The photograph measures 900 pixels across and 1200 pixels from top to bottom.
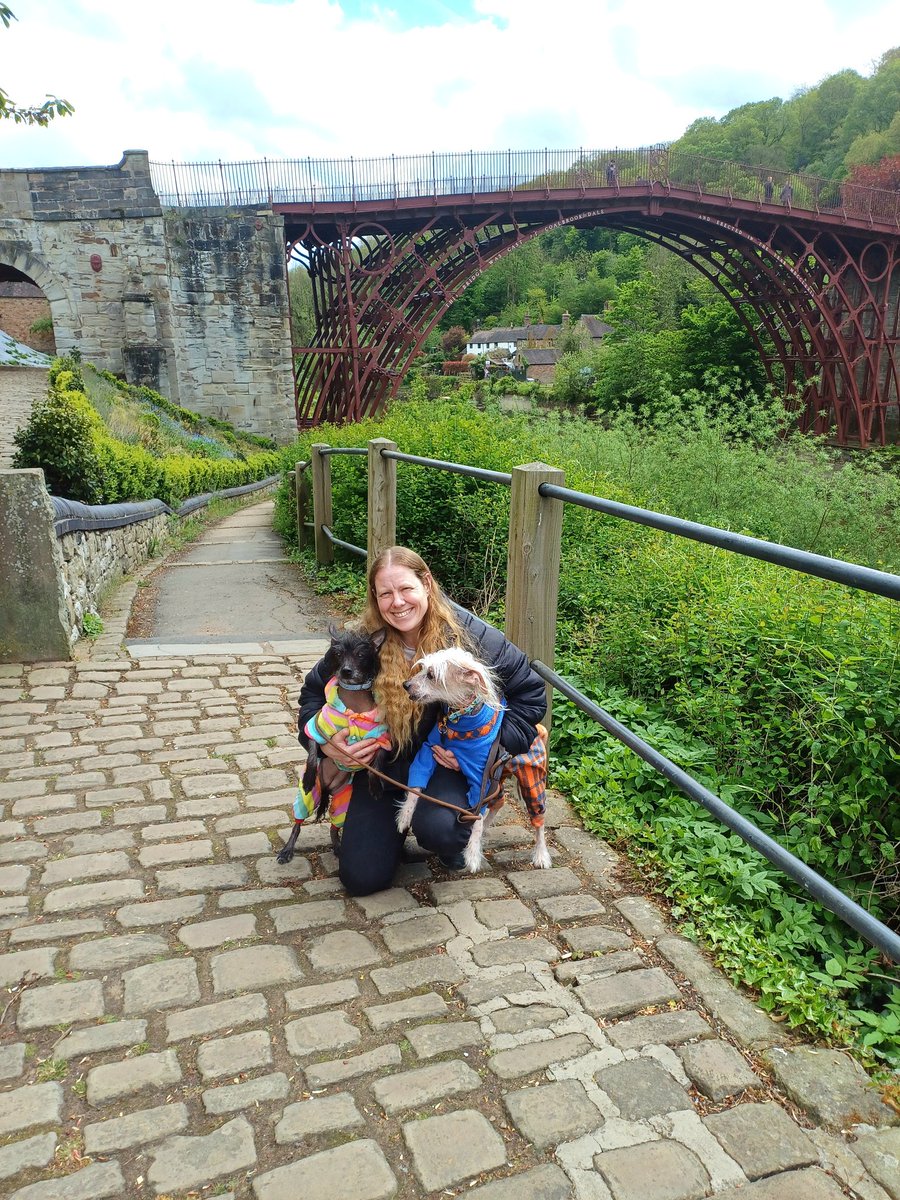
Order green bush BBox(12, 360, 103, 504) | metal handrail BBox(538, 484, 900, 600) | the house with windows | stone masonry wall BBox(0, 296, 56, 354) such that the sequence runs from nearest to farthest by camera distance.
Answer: metal handrail BBox(538, 484, 900, 600) → green bush BBox(12, 360, 103, 504) → stone masonry wall BBox(0, 296, 56, 354) → the house with windows

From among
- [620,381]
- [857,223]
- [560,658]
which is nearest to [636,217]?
[857,223]

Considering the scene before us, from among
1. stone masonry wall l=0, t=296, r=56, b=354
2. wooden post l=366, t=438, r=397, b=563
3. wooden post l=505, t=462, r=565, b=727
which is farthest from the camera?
stone masonry wall l=0, t=296, r=56, b=354

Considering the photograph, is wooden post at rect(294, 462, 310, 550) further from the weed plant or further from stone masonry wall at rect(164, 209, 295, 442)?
stone masonry wall at rect(164, 209, 295, 442)

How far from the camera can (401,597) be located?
2395 millimetres

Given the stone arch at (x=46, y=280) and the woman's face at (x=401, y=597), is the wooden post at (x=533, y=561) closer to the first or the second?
the woman's face at (x=401, y=597)

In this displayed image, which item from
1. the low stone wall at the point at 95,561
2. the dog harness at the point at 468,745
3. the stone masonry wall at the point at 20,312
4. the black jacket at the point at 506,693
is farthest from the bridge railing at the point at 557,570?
the stone masonry wall at the point at 20,312

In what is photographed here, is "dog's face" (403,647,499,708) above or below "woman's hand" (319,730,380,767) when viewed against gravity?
above

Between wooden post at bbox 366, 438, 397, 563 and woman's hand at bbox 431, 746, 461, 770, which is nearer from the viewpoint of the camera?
woman's hand at bbox 431, 746, 461, 770

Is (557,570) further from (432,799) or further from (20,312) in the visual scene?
(20,312)

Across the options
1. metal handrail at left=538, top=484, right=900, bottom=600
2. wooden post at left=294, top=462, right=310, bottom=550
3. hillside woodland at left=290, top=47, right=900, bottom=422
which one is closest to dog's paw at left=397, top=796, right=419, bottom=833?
metal handrail at left=538, top=484, right=900, bottom=600

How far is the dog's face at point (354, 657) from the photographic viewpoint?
7.77ft

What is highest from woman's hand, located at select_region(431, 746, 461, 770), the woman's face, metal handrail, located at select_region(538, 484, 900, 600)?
metal handrail, located at select_region(538, 484, 900, 600)

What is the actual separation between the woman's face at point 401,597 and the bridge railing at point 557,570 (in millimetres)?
542

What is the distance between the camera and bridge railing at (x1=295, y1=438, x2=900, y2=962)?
153 cm
